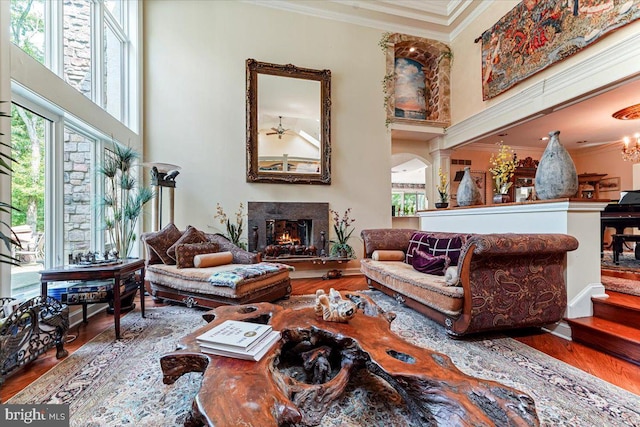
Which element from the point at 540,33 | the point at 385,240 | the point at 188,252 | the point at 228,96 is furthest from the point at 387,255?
the point at 540,33

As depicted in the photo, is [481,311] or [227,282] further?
[227,282]

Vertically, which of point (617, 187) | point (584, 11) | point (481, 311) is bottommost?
point (481, 311)

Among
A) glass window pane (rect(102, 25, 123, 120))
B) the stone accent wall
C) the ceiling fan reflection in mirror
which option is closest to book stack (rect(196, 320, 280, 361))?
the stone accent wall

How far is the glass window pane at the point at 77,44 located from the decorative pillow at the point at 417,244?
14.1 ft

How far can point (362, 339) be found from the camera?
1.46 meters

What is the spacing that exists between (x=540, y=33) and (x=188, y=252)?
18.2ft

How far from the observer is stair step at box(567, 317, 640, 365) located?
191 centimetres

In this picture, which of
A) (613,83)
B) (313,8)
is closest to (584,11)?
(613,83)

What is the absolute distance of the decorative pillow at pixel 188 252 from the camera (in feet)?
10.4

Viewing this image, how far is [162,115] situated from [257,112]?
1.51m

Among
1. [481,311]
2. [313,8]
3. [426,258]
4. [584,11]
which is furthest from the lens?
[313,8]

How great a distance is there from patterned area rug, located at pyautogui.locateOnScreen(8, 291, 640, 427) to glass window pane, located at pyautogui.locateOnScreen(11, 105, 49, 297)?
911 mm

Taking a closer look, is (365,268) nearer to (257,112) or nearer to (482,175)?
(257,112)

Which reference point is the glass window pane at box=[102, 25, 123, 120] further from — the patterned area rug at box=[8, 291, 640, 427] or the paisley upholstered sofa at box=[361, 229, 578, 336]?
the paisley upholstered sofa at box=[361, 229, 578, 336]
